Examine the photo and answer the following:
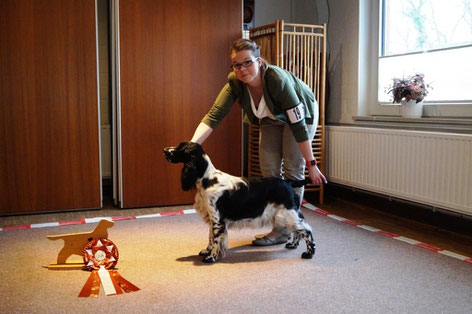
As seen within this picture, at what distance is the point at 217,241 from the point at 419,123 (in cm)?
181

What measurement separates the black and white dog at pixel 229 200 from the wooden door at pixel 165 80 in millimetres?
1444

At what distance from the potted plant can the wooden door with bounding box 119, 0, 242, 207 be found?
4.50 ft

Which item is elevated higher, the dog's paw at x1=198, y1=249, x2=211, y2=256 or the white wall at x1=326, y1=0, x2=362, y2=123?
the white wall at x1=326, y1=0, x2=362, y2=123

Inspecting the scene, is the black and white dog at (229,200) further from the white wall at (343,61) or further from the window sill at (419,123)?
the white wall at (343,61)

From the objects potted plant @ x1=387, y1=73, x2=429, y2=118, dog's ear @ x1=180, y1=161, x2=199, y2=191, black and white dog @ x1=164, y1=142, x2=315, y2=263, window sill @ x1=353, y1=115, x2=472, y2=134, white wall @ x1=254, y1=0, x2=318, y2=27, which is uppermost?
white wall @ x1=254, y1=0, x2=318, y2=27

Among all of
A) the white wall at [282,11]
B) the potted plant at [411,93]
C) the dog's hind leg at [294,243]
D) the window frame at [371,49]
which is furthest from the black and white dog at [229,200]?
the white wall at [282,11]

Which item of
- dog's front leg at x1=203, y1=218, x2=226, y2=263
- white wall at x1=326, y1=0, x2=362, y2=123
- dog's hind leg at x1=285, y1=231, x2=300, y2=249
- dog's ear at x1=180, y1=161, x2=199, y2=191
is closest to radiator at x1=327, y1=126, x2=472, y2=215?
white wall at x1=326, y1=0, x2=362, y2=123

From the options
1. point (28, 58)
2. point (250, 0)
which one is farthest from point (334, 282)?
point (250, 0)

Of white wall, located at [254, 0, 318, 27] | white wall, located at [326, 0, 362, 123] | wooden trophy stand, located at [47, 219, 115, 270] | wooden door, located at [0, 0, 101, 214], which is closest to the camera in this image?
wooden trophy stand, located at [47, 219, 115, 270]

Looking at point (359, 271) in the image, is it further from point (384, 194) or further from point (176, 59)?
point (176, 59)

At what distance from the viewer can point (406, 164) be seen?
3.47 m

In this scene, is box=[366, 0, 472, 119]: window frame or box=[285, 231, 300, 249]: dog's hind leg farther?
box=[366, 0, 472, 119]: window frame

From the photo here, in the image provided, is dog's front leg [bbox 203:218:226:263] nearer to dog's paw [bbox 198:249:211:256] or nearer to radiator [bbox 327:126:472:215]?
dog's paw [bbox 198:249:211:256]

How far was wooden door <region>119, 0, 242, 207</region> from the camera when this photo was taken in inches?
154
